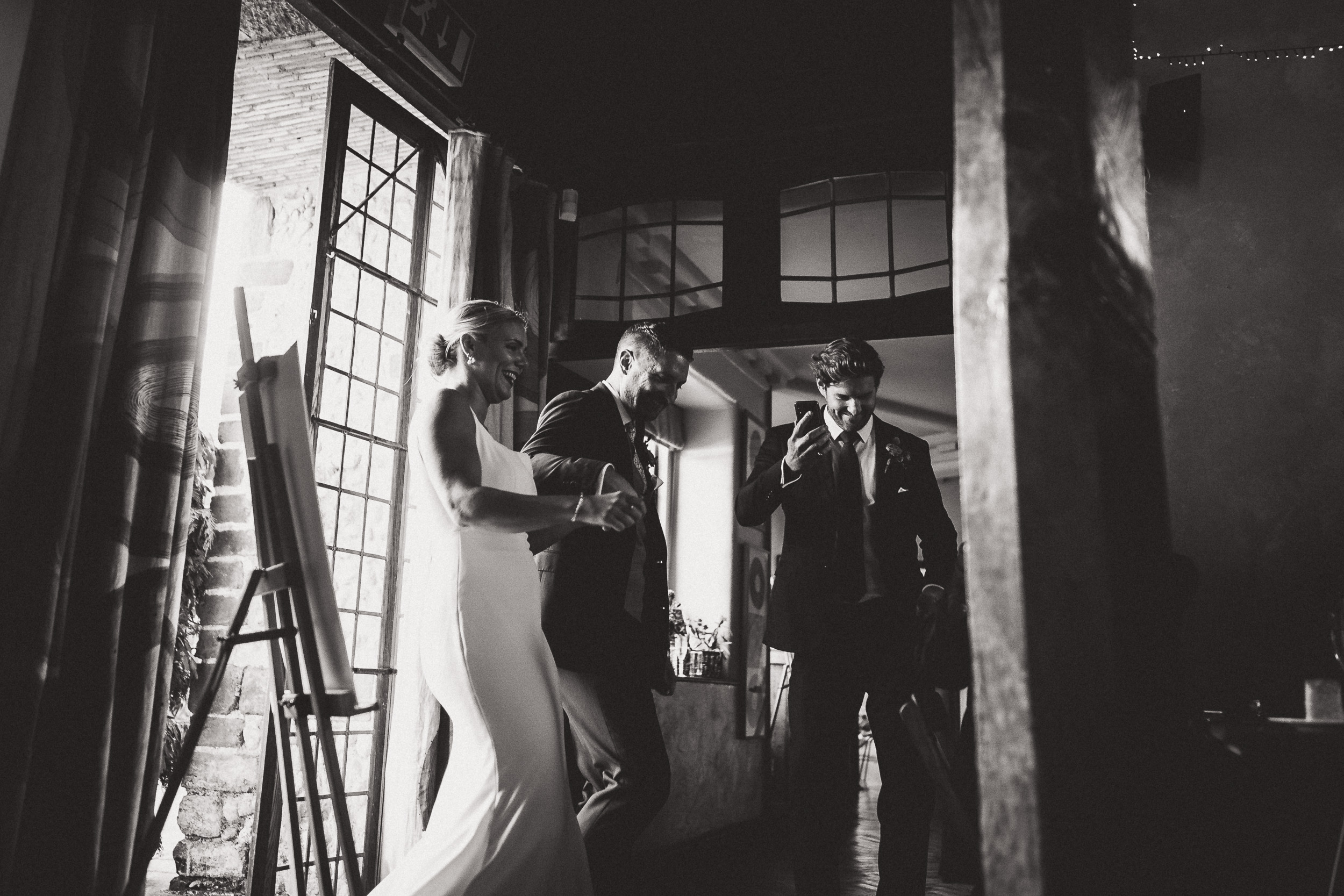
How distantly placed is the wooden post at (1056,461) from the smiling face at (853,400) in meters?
1.57

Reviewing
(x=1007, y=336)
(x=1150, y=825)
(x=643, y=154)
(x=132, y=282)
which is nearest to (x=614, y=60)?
(x=643, y=154)

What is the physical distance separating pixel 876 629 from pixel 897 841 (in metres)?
0.56

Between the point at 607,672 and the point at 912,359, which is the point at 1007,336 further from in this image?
the point at 912,359

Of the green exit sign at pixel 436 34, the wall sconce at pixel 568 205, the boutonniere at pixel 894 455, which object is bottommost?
the boutonniere at pixel 894 455

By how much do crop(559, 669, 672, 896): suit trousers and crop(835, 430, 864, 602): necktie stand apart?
68cm

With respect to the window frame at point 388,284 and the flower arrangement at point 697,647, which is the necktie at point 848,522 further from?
the flower arrangement at point 697,647

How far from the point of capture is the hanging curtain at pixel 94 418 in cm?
216

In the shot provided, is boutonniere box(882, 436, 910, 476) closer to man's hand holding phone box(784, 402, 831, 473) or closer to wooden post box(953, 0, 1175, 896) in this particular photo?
man's hand holding phone box(784, 402, 831, 473)

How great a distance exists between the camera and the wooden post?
1.10 m

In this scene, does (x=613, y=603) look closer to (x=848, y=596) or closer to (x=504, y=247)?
(x=848, y=596)

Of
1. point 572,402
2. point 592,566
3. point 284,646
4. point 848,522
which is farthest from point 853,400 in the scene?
point 284,646

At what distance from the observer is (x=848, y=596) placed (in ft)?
8.98

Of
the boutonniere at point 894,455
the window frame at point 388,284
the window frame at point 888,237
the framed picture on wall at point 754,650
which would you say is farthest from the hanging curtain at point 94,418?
the framed picture on wall at point 754,650

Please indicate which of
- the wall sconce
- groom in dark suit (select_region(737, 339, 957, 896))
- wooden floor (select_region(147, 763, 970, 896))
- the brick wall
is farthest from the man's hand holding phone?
the wall sconce
